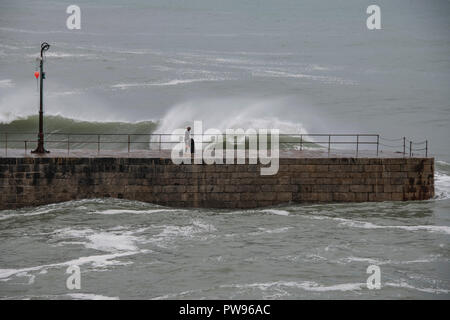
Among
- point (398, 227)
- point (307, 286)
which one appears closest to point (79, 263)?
point (307, 286)

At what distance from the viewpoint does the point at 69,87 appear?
47.4 metres

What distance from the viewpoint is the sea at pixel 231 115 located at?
16328 millimetres

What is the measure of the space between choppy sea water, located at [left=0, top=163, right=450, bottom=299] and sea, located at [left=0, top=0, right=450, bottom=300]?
0.06 metres

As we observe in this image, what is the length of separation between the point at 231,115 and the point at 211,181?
16.0m

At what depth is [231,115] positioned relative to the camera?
38562 millimetres

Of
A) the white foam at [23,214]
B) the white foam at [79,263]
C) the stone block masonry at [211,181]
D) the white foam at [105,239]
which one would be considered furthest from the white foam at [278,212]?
the white foam at [23,214]

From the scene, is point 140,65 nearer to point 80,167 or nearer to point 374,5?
point 80,167

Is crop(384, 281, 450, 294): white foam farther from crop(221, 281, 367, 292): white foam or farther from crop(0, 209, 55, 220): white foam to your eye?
crop(0, 209, 55, 220): white foam

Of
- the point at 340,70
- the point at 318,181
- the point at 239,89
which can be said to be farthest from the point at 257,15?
the point at 318,181

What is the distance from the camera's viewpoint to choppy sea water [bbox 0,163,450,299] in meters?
15.5

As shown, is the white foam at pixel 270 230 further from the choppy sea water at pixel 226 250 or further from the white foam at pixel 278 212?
the white foam at pixel 278 212

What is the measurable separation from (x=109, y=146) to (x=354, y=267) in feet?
53.7

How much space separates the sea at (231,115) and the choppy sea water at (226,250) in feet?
0.18

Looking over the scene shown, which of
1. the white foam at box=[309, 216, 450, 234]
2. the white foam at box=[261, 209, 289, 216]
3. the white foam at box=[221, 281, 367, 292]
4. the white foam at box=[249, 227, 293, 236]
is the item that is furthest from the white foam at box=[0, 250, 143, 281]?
the white foam at box=[309, 216, 450, 234]
